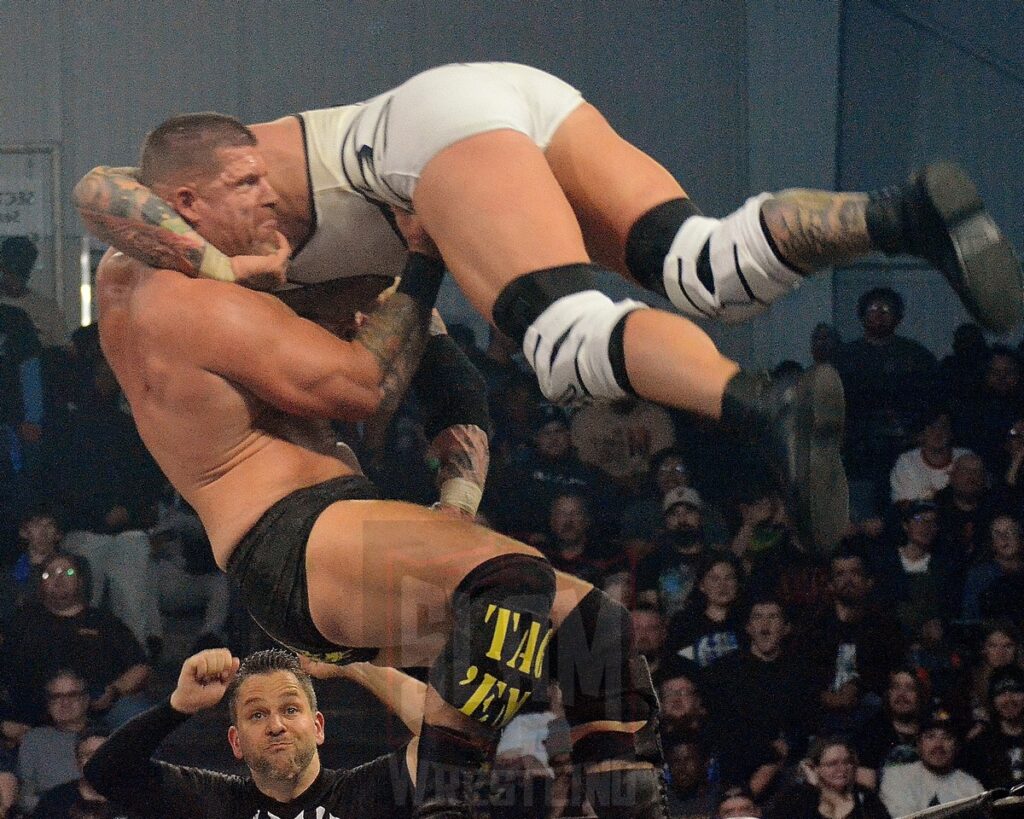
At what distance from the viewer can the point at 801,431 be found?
1971mm

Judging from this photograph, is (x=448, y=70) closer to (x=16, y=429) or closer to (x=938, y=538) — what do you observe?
(x=16, y=429)

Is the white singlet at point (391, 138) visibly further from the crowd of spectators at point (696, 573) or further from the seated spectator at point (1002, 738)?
the seated spectator at point (1002, 738)

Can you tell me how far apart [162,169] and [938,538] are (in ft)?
7.06

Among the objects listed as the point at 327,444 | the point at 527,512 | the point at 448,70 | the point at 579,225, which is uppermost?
the point at 448,70

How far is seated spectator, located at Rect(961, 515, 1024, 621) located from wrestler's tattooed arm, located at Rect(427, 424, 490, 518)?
4.90 ft

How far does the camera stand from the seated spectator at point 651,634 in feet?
12.0

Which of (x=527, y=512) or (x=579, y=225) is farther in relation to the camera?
(x=527, y=512)

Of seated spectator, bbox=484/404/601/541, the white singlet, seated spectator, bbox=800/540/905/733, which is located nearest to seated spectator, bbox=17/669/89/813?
seated spectator, bbox=484/404/601/541

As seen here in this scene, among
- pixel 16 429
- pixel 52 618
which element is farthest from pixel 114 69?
pixel 52 618

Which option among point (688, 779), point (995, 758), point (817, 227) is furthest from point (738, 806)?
point (817, 227)

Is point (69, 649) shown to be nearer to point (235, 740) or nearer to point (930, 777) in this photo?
point (235, 740)

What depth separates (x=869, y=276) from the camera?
378 cm

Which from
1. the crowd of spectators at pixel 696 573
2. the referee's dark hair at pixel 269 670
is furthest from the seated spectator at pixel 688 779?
the referee's dark hair at pixel 269 670

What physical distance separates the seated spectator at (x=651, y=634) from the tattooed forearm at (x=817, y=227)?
1.62 m
